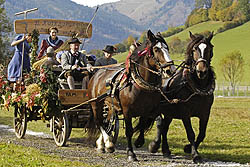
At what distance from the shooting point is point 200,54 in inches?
311

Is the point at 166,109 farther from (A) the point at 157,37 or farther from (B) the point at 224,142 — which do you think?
(B) the point at 224,142

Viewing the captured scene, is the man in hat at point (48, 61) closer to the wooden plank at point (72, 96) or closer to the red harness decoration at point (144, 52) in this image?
the wooden plank at point (72, 96)

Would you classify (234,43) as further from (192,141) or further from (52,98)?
(192,141)

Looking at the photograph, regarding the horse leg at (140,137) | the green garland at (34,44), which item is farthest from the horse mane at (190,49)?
the green garland at (34,44)

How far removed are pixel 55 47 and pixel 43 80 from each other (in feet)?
6.03

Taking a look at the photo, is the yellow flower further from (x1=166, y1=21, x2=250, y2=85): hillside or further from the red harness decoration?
(x1=166, y1=21, x2=250, y2=85): hillside

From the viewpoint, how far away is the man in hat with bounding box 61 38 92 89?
1005cm

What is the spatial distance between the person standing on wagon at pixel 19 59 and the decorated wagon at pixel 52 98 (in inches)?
8.5

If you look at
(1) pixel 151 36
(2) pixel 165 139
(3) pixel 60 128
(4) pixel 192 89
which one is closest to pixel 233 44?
(3) pixel 60 128

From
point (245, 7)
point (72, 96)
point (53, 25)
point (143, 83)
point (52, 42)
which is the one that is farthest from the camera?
point (245, 7)

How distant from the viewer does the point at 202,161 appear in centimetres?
802

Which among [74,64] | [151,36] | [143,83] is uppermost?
[151,36]

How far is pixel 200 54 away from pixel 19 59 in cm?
609

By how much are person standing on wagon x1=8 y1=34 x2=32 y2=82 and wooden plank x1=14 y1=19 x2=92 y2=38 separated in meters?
0.26
